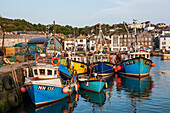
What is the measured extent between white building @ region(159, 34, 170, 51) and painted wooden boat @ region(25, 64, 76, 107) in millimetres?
100323

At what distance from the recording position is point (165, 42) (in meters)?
111

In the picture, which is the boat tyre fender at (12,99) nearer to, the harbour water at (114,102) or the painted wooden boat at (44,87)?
the harbour water at (114,102)

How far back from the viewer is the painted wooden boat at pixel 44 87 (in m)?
19.1

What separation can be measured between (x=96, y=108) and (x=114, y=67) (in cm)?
2155

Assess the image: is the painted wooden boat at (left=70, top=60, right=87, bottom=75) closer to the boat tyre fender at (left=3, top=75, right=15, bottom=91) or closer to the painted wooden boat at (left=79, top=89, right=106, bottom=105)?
the painted wooden boat at (left=79, top=89, right=106, bottom=105)

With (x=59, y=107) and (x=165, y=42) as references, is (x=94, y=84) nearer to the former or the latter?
(x=59, y=107)

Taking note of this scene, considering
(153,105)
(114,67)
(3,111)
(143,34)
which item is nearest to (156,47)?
(143,34)

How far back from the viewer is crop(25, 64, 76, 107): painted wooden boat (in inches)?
753

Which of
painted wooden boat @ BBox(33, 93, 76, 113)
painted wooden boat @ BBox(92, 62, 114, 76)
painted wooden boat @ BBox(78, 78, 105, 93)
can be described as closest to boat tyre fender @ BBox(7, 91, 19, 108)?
painted wooden boat @ BBox(33, 93, 76, 113)

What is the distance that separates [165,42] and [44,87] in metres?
104

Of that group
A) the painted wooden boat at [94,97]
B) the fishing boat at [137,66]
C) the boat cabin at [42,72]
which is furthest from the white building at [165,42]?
the boat cabin at [42,72]

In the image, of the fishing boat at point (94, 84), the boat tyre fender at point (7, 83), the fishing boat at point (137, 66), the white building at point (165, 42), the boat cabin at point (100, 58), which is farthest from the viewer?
the white building at point (165, 42)

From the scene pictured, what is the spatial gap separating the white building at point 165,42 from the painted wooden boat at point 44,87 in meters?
100

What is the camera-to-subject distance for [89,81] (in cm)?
2500
